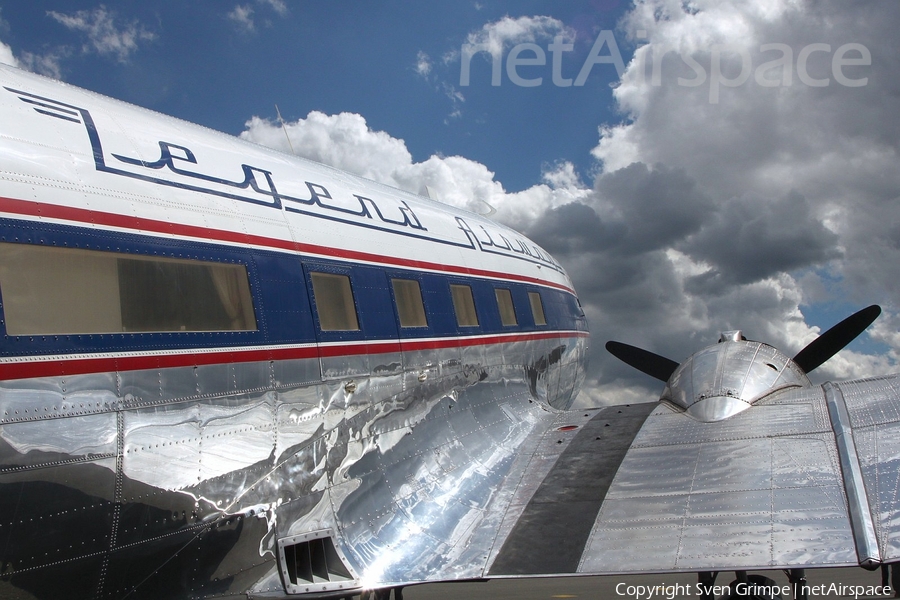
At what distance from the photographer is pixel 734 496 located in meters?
5.95

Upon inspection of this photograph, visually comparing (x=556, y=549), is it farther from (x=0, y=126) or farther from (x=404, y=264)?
(x=0, y=126)

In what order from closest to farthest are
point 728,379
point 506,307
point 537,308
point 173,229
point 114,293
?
point 114,293 → point 173,229 → point 728,379 → point 506,307 → point 537,308

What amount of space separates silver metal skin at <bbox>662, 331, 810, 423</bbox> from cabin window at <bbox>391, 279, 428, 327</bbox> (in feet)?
9.65

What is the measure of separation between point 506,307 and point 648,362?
4443mm

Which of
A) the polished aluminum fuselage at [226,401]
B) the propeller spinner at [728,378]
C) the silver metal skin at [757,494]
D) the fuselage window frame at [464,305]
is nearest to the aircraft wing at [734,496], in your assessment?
the silver metal skin at [757,494]

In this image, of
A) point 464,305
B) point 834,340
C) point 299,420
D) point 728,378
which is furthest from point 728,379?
point 834,340

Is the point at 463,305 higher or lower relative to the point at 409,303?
higher

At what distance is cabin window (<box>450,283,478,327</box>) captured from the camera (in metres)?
8.43

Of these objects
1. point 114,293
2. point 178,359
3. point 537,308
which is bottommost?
point 178,359

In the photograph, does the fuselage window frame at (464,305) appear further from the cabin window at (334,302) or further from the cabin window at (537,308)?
the cabin window at (537,308)

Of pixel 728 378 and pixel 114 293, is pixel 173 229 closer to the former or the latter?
pixel 114 293

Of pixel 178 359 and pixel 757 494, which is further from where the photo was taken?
pixel 757 494

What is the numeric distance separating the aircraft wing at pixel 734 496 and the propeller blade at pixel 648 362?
5.53 meters

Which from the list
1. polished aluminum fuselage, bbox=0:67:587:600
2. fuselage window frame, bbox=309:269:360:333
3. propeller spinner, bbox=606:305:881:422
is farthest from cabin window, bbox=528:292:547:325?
fuselage window frame, bbox=309:269:360:333
